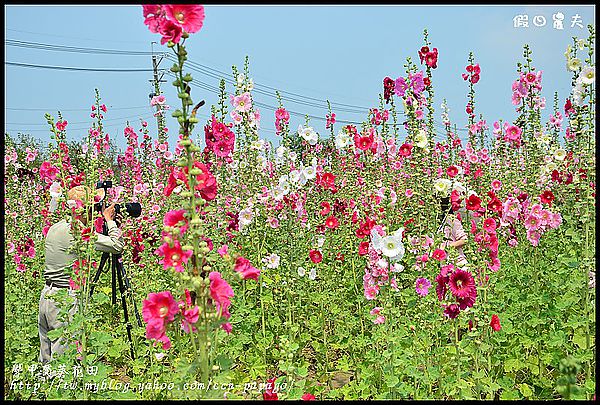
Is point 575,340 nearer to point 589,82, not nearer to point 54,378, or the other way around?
point 589,82

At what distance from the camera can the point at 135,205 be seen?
4.78 m

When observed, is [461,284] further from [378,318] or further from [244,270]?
[244,270]

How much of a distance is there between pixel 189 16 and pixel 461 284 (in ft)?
6.41

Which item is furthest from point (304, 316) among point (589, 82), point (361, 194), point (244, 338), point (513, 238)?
point (589, 82)

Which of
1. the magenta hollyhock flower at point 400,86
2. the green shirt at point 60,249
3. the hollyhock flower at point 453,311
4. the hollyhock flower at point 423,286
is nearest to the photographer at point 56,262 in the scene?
the green shirt at point 60,249

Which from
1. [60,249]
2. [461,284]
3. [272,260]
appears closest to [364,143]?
[272,260]

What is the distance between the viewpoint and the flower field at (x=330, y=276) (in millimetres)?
2283

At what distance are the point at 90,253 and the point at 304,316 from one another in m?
2.20

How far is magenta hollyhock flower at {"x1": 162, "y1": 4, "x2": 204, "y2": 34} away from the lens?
6.77 feet

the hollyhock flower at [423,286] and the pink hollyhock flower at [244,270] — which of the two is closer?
the pink hollyhock flower at [244,270]

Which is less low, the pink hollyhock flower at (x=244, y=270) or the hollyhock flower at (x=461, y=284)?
the pink hollyhock flower at (x=244, y=270)

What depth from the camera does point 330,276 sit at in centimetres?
518

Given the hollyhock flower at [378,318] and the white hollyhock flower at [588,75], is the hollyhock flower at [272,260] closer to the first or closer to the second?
the hollyhock flower at [378,318]

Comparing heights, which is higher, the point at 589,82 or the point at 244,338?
the point at 589,82
